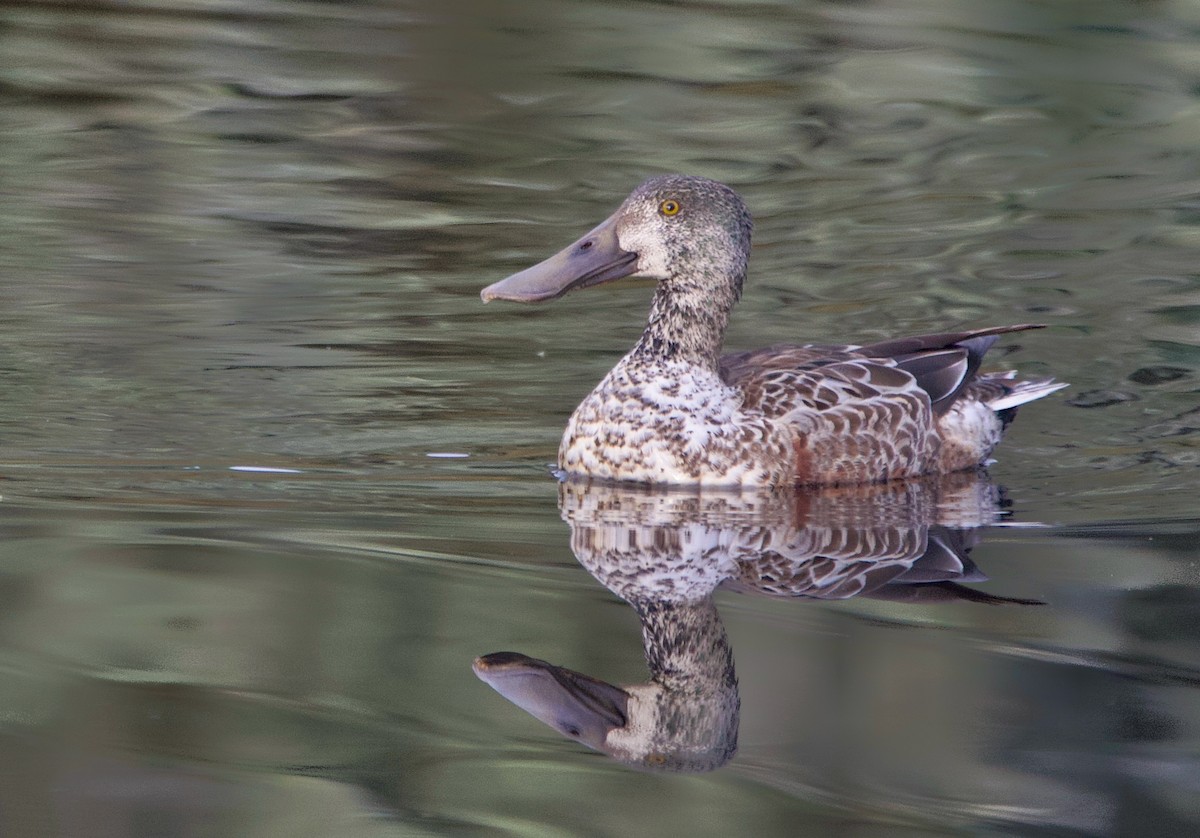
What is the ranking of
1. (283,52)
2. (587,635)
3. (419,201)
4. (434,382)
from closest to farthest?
(587,635)
(434,382)
(419,201)
(283,52)

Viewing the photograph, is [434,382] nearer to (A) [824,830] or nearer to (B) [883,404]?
(B) [883,404]

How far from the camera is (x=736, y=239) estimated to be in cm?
767

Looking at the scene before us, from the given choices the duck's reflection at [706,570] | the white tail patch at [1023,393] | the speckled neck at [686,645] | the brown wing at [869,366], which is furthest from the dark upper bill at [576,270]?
the speckled neck at [686,645]

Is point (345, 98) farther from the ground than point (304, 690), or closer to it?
farther from the ground

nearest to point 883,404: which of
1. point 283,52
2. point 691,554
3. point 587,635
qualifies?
point 691,554

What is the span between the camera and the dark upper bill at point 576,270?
7.34 m

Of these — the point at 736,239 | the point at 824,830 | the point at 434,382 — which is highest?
the point at 736,239

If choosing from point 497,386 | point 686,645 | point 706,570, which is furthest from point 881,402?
Answer: point 686,645

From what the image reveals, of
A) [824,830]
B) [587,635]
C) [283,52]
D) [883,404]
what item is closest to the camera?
[824,830]

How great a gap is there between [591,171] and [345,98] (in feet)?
9.47

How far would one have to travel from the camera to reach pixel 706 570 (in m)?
5.80

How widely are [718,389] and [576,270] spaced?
72 cm

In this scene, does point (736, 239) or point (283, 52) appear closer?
point (736, 239)

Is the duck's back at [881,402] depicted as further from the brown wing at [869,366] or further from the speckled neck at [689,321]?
the speckled neck at [689,321]
